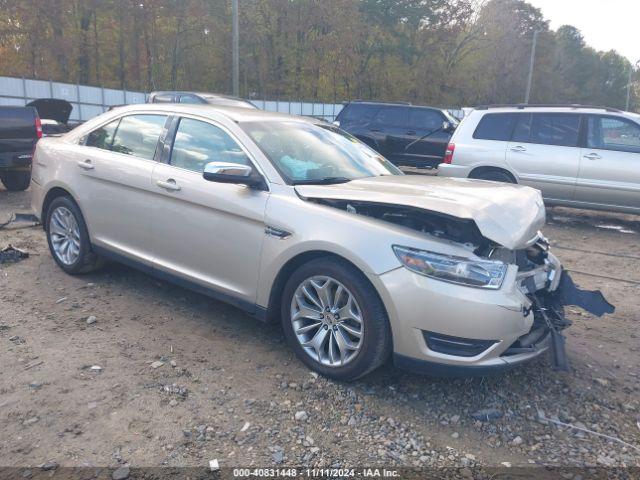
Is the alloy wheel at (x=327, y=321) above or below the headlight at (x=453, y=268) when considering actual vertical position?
below

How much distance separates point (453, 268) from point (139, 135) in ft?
9.86

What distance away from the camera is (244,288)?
389cm

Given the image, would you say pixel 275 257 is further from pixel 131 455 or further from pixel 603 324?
pixel 603 324

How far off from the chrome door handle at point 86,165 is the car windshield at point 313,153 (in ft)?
5.33

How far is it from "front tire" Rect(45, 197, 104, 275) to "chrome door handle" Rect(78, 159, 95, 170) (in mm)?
380

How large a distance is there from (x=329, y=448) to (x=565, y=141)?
24.6 ft

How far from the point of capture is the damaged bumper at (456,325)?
3.08 metres

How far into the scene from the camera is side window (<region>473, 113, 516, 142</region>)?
9.23m

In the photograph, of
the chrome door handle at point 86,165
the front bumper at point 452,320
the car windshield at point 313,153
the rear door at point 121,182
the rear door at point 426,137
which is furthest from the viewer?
the rear door at point 426,137

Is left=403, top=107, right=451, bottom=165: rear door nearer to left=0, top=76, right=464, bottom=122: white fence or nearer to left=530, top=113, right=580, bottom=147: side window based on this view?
left=530, top=113, right=580, bottom=147: side window

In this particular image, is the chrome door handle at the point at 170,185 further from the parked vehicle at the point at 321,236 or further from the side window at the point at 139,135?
the side window at the point at 139,135

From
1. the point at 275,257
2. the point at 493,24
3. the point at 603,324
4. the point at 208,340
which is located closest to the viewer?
the point at 275,257

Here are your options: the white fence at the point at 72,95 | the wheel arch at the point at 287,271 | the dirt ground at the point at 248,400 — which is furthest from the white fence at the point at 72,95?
the wheel arch at the point at 287,271

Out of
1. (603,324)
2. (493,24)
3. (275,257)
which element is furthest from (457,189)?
(493,24)
